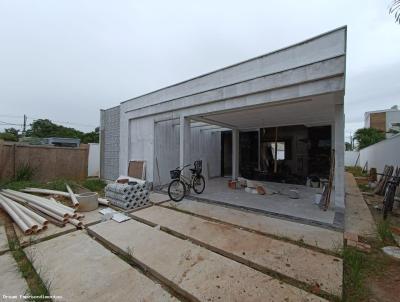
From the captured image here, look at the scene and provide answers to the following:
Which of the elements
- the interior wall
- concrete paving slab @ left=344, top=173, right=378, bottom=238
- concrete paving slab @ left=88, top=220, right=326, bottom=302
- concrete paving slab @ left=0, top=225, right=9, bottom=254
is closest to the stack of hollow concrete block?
concrete paving slab @ left=88, top=220, right=326, bottom=302

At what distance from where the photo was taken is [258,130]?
923 cm

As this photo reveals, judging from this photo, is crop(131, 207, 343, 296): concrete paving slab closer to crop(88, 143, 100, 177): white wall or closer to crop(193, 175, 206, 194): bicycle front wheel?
crop(193, 175, 206, 194): bicycle front wheel

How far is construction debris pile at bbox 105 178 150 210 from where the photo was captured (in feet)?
14.4

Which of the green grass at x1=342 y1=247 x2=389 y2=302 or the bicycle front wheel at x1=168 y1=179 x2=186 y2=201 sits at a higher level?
the bicycle front wheel at x1=168 y1=179 x2=186 y2=201

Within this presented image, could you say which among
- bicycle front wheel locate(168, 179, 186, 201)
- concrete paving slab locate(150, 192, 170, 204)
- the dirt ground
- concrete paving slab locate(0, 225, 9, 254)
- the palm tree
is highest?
the palm tree

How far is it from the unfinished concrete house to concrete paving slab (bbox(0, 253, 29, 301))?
12.4 feet

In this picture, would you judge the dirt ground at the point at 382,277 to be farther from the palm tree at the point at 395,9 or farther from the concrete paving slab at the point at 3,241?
the concrete paving slab at the point at 3,241

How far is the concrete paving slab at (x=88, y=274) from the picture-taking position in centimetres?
174

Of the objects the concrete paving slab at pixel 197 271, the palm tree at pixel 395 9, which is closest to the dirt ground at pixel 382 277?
the concrete paving slab at pixel 197 271

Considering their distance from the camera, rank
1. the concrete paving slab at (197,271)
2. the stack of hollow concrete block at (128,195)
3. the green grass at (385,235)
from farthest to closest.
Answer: the stack of hollow concrete block at (128,195) → the green grass at (385,235) → the concrete paving slab at (197,271)

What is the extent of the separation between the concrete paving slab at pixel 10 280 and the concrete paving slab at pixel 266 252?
1.89 meters

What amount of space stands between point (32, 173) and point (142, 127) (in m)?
4.56

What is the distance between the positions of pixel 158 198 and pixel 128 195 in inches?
44.0

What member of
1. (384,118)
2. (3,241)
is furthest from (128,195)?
(384,118)
